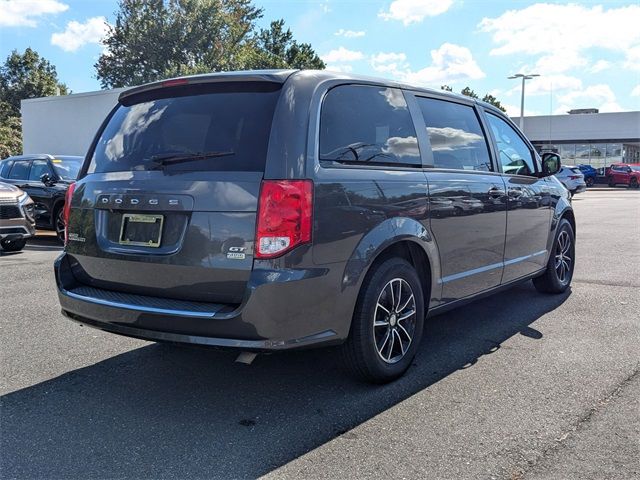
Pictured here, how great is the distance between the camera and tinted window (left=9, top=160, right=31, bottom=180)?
1218 cm

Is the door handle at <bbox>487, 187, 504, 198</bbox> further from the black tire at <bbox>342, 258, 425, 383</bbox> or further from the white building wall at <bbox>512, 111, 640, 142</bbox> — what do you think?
the white building wall at <bbox>512, 111, 640, 142</bbox>

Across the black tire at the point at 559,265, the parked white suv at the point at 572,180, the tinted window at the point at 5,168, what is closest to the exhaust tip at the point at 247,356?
the black tire at the point at 559,265

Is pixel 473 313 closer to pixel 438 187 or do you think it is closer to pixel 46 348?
pixel 438 187

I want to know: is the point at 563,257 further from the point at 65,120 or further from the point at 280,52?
the point at 280,52

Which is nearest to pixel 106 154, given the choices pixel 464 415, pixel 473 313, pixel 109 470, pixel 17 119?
pixel 109 470

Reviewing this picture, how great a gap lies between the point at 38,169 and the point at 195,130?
9.98 metres

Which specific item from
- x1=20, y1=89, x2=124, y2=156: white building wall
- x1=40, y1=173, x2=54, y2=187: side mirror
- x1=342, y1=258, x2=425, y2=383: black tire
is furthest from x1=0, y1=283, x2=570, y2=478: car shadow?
x1=20, y1=89, x2=124, y2=156: white building wall

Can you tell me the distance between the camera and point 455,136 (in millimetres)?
4633

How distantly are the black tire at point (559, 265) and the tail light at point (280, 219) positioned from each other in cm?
384

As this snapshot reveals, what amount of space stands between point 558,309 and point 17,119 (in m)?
68.0

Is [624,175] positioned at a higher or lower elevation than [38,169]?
lower

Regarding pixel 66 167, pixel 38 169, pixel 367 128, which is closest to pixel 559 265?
pixel 367 128

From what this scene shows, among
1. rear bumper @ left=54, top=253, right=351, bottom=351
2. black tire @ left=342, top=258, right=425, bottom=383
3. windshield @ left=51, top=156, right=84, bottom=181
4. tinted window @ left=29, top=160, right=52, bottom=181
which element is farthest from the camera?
tinted window @ left=29, top=160, right=52, bottom=181

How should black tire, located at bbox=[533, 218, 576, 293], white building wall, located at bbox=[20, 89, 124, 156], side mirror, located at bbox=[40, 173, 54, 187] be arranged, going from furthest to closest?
white building wall, located at bbox=[20, 89, 124, 156]
side mirror, located at bbox=[40, 173, 54, 187]
black tire, located at bbox=[533, 218, 576, 293]
